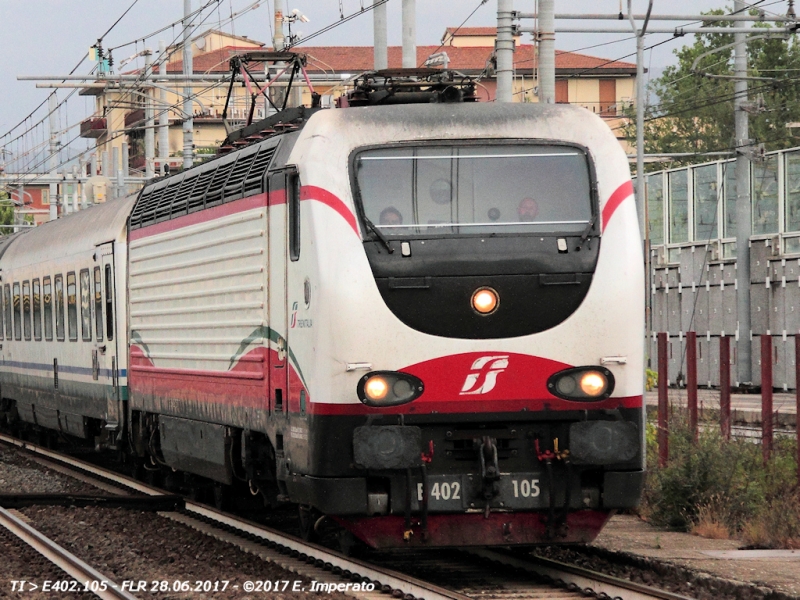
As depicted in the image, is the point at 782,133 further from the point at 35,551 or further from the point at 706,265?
the point at 35,551

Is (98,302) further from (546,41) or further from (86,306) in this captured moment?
(546,41)

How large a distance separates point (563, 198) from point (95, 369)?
8.91 meters

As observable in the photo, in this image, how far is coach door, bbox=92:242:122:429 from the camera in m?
15.8

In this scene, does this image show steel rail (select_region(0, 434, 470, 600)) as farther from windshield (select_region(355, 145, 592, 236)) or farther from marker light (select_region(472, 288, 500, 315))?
windshield (select_region(355, 145, 592, 236))

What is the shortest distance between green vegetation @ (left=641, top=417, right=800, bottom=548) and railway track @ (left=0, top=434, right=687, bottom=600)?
2099 mm

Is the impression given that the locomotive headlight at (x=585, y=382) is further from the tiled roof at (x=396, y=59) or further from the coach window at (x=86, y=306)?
the tiled roof at (x=396, y=59)

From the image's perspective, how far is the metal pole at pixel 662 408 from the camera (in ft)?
43.5

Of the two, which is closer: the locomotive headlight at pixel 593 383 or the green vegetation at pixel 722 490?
the locomotive headlight at pixel 593 383

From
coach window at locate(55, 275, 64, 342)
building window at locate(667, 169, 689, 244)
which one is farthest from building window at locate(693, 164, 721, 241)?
coach window at locate(55, 275, 64, 342)

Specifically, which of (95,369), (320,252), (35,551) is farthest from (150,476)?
(320,252)

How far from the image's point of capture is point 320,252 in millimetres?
9141

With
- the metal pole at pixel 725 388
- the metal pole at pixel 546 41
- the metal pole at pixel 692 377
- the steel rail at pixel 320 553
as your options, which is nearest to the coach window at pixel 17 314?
the steel rail at pixel 320 553

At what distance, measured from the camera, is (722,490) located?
39.1ft

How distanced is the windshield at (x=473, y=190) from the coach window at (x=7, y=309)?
15069 mm
